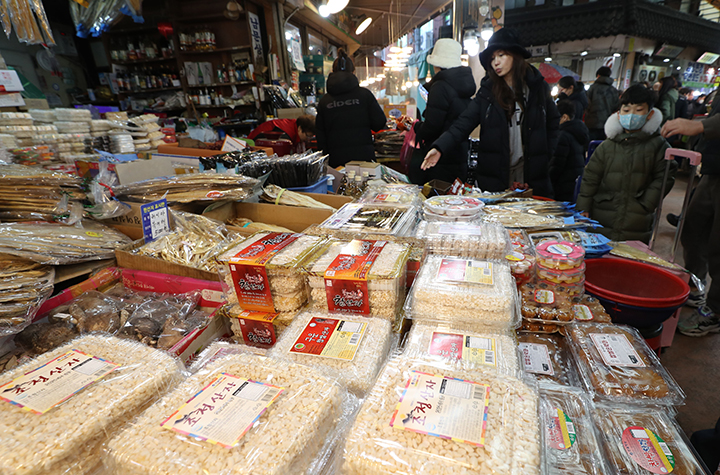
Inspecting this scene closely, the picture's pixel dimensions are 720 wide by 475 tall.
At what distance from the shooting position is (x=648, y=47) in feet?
37.4

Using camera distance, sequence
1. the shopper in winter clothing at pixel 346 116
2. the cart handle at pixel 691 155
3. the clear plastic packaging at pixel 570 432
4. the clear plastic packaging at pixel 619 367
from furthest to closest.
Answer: the shopper in winter clothing at pixel 346 116 → the cart handle at pixel 691 155 → the clear plastic packaging at pixel 619 367 → the clear plastic packaging at pixel 570 432

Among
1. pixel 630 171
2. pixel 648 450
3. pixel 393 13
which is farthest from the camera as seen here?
pixel 393 13

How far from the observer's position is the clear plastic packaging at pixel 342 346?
35.4 inches

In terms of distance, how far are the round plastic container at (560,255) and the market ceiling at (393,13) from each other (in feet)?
30.8

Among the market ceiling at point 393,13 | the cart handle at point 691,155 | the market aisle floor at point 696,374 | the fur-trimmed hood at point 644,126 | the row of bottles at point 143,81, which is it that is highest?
the market ceiling at point 393,13

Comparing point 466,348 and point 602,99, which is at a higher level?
point 602,99

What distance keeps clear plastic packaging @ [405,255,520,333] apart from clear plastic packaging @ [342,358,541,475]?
248mm

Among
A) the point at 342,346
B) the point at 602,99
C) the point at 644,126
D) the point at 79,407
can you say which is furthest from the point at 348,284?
the point at 602,99

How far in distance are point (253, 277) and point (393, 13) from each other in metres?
11.5

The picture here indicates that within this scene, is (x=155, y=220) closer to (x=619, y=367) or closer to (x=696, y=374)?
(x=619, y=367)

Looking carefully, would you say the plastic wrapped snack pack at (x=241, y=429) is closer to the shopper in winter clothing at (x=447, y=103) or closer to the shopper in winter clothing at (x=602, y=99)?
the shopper in winter clothing at (x=447, y=103)

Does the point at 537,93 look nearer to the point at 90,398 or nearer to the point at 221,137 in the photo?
the point at 90,398

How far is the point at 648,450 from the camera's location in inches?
34.9

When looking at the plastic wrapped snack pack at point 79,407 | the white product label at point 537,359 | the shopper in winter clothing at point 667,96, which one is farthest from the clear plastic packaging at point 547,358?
the shopper in winter clothing at point 667,96
